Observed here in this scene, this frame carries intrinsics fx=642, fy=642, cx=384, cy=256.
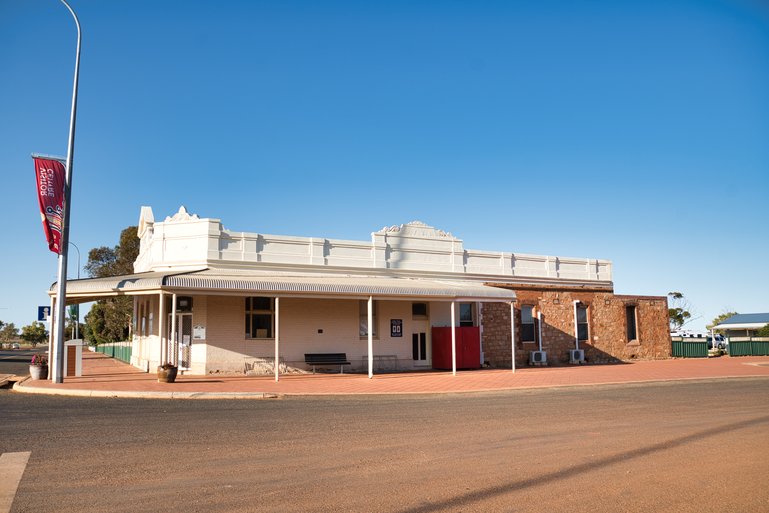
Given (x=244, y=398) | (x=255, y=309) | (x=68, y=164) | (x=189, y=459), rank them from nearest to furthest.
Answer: (x=189, y=459) < (x=244, y=398) < (x=68, y=164) < (x=255, y=309)

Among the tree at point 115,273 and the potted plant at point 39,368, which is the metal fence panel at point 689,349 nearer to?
the potted plant at point 39,368

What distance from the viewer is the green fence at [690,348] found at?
36.9 metres

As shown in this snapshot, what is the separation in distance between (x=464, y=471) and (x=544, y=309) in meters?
23.6

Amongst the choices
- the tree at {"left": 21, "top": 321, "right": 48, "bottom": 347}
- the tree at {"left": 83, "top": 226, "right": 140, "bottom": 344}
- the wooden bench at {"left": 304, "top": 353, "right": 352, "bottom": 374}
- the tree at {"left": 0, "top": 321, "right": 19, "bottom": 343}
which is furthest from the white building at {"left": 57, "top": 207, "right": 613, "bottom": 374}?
the tree at {"left": 0, "top": 321, "right": 19, "bottom": 343}

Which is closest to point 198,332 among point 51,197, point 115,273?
point 51,197

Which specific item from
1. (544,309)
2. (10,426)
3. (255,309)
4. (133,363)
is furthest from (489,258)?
(10,426)

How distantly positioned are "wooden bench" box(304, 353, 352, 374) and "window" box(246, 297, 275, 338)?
1677mm

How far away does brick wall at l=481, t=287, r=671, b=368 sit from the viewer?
28672 millimetres

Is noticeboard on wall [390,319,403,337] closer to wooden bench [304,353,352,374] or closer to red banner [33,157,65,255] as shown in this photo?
wooden bench [304,353,352,374]

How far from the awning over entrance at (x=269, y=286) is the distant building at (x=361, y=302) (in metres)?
0.05

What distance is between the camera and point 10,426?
1057 centimetres

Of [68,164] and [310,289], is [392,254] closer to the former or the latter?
[310,289]

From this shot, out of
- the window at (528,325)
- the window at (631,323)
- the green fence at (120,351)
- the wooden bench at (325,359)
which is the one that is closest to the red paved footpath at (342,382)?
the wooden bench at (325,359)

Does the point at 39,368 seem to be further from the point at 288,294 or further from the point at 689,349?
the point at 689,349
